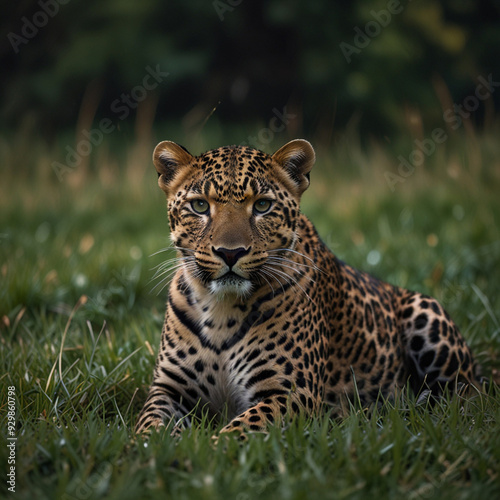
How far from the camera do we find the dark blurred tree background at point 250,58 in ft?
52.9

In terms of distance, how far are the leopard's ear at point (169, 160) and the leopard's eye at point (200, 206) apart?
0.35 metres

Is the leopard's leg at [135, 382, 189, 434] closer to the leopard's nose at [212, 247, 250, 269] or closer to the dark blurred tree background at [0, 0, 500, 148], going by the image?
the leopard's nose at [212, 247, 250, 269]

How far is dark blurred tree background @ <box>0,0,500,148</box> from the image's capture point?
52.9 feet

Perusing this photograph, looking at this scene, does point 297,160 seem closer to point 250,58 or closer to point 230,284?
point 230,284

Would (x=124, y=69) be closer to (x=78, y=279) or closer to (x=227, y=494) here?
(x=78, y=279)

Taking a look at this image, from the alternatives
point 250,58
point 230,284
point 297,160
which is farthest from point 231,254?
point 250,58

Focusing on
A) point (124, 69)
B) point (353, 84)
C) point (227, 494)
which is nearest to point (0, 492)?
point (227, 494)

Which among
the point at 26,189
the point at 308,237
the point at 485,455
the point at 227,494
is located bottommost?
the point at 26,189

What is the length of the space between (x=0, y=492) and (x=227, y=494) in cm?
101

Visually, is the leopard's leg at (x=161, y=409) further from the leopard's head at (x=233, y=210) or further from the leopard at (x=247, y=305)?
the leopard's head at (x=233, y=210)

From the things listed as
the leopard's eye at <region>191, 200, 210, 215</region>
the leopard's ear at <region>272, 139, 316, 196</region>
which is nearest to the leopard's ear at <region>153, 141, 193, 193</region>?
the leopard's eye at <region>191, 200, 210, 215</region>

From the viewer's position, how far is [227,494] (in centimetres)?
289

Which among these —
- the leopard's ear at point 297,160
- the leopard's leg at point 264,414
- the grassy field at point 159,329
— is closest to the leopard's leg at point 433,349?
the grassy field at point 159,329

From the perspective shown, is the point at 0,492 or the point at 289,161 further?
the point at 289,161
